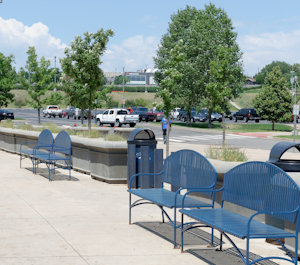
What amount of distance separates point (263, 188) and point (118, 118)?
157 feet

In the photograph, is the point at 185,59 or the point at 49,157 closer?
the point at 49,157

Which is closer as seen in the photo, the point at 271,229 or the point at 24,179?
the point at 271,229

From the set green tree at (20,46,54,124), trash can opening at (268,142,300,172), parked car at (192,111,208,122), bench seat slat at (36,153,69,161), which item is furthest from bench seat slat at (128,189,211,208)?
parked car at (192,111,208,122)

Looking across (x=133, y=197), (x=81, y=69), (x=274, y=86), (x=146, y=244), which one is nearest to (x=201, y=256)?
(x=146, y=244)

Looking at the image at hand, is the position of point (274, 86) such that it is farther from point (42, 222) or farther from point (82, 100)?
point (42, 222)

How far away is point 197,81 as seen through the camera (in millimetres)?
51781

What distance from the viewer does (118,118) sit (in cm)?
5356

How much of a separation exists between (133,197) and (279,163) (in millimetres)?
4080

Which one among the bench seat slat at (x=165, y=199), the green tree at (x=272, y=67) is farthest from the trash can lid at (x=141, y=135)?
the green tree at (x=272, y=67)

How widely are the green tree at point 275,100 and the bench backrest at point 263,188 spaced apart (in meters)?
43.9

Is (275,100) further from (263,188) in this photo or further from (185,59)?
(263,188)

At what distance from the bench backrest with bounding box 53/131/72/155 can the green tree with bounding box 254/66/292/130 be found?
37.8 metres

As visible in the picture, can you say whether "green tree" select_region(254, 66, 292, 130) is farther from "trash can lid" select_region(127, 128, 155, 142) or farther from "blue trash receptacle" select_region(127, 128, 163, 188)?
"blue trash receptacle" select_region(127, 128, 163, 188)

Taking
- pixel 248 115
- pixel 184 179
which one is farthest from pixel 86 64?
pixel 248 115
